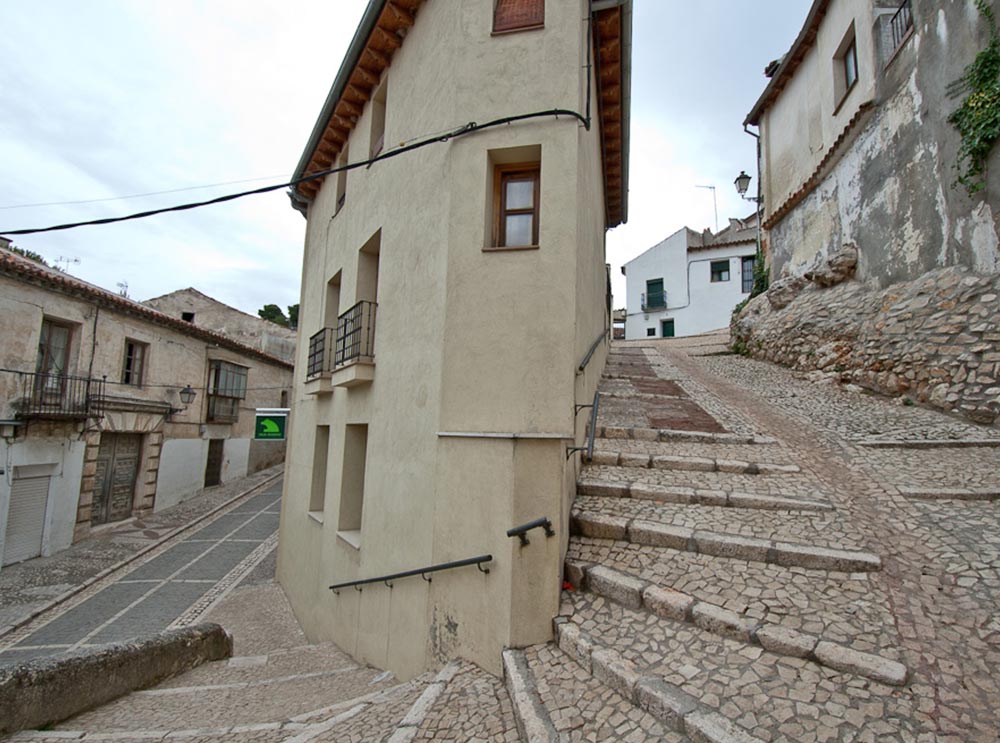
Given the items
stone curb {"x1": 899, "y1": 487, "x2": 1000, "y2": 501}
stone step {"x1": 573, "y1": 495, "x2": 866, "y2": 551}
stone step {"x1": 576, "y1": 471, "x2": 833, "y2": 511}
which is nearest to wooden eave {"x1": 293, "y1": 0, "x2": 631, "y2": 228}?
stone step {"x1": 576, "y1": 471, "x2": 833, "y2": 511}

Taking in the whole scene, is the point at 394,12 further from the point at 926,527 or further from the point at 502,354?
the point at 926,527

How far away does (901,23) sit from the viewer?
878cm

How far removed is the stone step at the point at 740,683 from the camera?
224 centimetres

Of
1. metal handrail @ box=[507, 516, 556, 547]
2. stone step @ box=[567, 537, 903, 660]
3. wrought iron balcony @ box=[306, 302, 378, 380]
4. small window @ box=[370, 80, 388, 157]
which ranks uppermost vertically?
small window @ box=[370, 80, 388, 157]

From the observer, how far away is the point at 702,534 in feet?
12.5

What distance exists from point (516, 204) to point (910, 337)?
7031 mm

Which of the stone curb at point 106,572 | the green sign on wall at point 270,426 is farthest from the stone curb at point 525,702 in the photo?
the green sign on wall at point 270,426

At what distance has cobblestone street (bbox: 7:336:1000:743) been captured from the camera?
95.1 inches

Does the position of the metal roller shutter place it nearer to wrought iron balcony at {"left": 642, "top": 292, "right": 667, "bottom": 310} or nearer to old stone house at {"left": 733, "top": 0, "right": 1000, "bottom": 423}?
old stone house at {"left": 733, "top": 0, "right": 1000, "bottom": 423}

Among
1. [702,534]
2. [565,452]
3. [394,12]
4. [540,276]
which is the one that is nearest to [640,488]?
[702,534]

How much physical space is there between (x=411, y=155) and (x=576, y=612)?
4821 mm

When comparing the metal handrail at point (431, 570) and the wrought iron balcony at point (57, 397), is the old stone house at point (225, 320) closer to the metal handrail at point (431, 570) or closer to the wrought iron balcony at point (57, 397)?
the wrought iron balcony at point (57, 397)

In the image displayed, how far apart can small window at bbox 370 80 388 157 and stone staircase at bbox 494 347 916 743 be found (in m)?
5.56

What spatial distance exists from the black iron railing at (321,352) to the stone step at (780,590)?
5.13 metres
